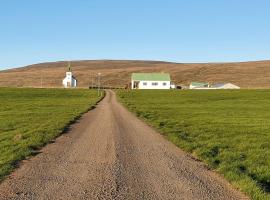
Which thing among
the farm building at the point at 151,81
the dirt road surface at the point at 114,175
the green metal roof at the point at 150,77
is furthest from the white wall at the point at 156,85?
the dirt road surface at the point at 114,175

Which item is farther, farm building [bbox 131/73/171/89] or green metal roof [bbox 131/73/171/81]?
green metal roof [bbox 131/73/171/81]

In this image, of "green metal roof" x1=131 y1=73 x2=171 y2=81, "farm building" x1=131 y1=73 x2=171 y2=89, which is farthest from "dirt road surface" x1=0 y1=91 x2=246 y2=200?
"green metal roof" x1=131 y1=73 x2=171 y2=81

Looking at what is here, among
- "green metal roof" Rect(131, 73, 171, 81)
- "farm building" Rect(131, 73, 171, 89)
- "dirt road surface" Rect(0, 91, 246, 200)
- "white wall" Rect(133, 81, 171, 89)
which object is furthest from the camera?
"green metal roof" Rect(131, 73, 171, 81)

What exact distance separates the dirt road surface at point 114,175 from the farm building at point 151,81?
149 metres

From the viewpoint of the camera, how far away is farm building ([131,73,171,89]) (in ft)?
549

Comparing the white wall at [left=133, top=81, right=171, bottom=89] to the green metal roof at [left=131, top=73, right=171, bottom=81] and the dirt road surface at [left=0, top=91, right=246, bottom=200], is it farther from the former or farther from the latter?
the dirt road surface at [left=0, top=91, right=246, bottom=200]

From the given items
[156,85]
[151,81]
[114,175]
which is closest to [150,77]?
[151,81]

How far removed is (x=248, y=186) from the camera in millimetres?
10727

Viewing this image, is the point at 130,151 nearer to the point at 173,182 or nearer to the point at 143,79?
the point at 173,182

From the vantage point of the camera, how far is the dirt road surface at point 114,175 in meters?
10.1

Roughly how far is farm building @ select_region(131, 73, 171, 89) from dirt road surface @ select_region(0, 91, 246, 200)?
14905 cm

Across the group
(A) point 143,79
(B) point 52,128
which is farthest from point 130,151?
(A) point 143,79

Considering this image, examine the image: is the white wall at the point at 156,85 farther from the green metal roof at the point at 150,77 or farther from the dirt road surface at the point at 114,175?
the dirt road surface at the point at 114,175

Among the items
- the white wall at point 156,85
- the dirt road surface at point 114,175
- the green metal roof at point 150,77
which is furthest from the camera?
the green metal roof at point 150,77
